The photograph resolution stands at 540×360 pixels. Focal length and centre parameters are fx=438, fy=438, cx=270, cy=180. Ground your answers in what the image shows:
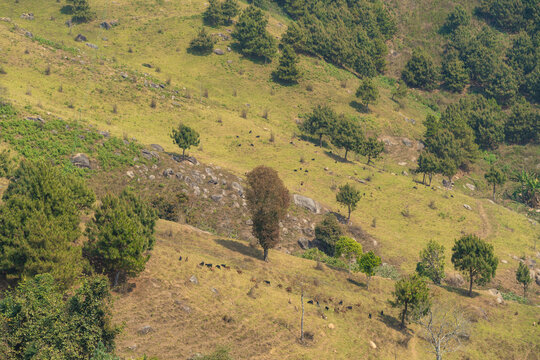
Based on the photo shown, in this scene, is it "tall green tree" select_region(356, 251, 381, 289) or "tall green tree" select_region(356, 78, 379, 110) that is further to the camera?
"tall green tree" select_region(356, 78, 379, 110)

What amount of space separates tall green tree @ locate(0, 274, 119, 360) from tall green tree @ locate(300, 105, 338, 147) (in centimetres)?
8633

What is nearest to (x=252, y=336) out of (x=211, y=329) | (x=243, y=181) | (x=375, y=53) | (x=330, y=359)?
(x=211, y=329)

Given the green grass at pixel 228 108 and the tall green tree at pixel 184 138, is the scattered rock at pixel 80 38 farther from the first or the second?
the tall green tree at pixel 184 138

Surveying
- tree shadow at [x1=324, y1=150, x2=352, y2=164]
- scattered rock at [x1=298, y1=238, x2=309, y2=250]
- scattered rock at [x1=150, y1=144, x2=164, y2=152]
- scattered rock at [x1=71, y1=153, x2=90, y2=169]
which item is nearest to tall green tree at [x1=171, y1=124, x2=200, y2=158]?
scattered rock at [x1=150, y1=144, x2=164, y2=152]

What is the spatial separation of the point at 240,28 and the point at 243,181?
252 ft

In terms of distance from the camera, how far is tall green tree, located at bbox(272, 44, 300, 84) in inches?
5251

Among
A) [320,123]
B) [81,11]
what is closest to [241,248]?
[320,123]

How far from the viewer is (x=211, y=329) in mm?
40594

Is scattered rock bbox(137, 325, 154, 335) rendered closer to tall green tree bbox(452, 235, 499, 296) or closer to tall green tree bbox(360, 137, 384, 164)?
tall green tree bbox(452, 235, 499, 296)

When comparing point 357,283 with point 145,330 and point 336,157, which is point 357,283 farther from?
point 336,157

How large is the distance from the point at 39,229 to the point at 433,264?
55.3 m

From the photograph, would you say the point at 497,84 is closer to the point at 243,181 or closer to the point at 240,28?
the point at 240,28

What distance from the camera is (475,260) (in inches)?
2425

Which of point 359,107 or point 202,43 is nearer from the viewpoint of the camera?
point 202,43
